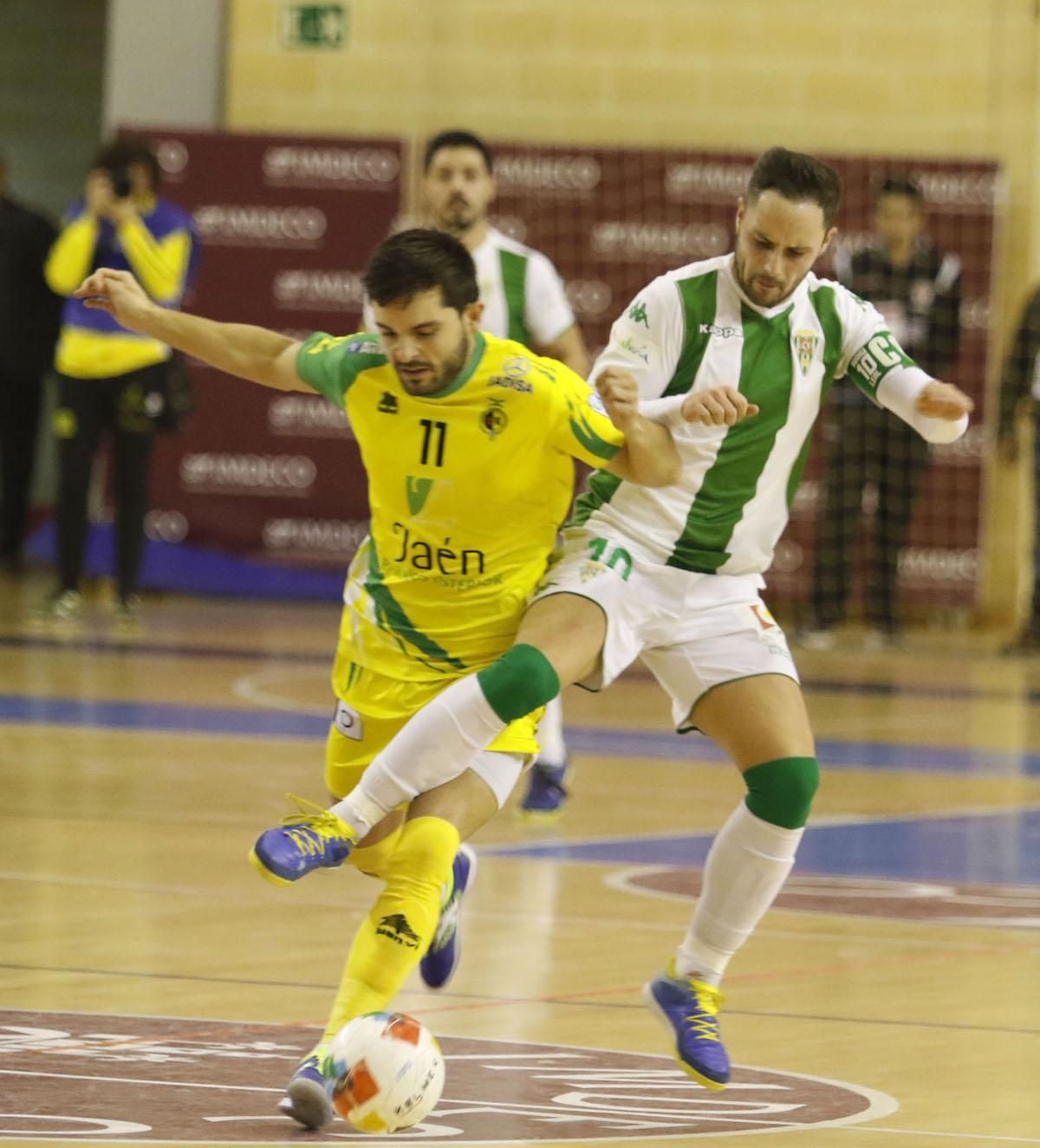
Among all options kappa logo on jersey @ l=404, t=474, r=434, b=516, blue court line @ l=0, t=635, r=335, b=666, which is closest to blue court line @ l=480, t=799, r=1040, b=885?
kappa logo on jersey @ l=404, t=474, r=434, b=516

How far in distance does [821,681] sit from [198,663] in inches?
118

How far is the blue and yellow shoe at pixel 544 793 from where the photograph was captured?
8367mm

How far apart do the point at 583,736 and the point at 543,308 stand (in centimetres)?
299

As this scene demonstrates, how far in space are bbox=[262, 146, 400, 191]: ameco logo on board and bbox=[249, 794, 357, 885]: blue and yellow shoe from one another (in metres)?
12.1

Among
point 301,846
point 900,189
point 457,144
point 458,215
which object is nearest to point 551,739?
point 458,215

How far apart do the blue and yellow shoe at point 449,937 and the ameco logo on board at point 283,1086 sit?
0.24 meters

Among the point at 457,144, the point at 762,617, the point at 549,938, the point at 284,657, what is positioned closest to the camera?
the point at 762,617

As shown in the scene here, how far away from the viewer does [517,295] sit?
8.17 m

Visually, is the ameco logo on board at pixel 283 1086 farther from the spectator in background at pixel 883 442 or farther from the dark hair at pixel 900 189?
the spectator in background at pixel 883 442

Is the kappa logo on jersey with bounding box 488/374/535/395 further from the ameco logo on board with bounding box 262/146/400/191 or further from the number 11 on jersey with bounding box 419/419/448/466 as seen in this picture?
the ameco logo on board with bounding box 262/146/400/191

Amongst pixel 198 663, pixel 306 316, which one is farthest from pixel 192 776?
pixel 306 316

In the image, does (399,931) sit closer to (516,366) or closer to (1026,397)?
(516,366)

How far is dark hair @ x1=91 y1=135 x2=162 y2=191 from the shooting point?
13.4 metres

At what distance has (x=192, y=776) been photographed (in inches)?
351
